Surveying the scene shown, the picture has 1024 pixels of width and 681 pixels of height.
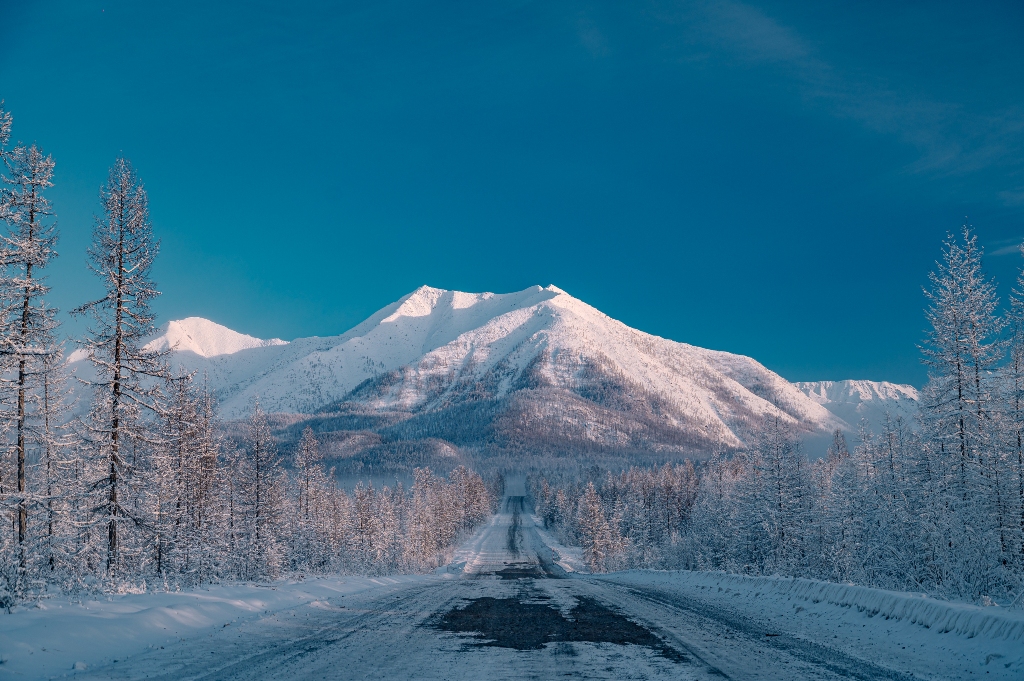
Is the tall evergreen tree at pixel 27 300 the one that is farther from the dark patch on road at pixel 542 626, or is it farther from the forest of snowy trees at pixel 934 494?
the forest of snowy trees at pixel 934 494

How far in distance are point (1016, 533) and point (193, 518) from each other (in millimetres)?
40063

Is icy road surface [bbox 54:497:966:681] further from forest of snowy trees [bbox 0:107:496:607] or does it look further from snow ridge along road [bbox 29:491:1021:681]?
forest of snowy trees [bbox 0:107:496:607]

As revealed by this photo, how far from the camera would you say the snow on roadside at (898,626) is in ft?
28.3

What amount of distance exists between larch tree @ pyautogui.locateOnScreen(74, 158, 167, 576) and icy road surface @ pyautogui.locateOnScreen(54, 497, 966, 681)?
9.13 meters

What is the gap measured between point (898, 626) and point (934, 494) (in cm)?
2172

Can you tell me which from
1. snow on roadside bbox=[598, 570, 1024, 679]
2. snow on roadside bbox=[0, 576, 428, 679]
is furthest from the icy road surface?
snow on roadside bbox=[598, 570, 1024, 679]

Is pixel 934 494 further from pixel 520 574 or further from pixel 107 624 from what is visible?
pixel 107 624

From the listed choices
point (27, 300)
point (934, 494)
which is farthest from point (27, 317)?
point (934, 494)

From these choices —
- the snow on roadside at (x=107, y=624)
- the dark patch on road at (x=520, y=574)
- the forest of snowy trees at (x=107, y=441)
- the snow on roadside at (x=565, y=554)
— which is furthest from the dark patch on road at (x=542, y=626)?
the snow on roadside at (x=565, y=554)

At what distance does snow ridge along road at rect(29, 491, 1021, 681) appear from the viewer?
27.7 ft

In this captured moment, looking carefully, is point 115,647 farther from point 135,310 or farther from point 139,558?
point 139,558

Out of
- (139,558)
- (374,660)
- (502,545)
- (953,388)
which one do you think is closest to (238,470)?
(139,558)

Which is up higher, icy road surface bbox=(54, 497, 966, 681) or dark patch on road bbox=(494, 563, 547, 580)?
icy road surface bbox=(54, 497, 966, 681)

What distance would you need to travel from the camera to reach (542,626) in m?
12.9
